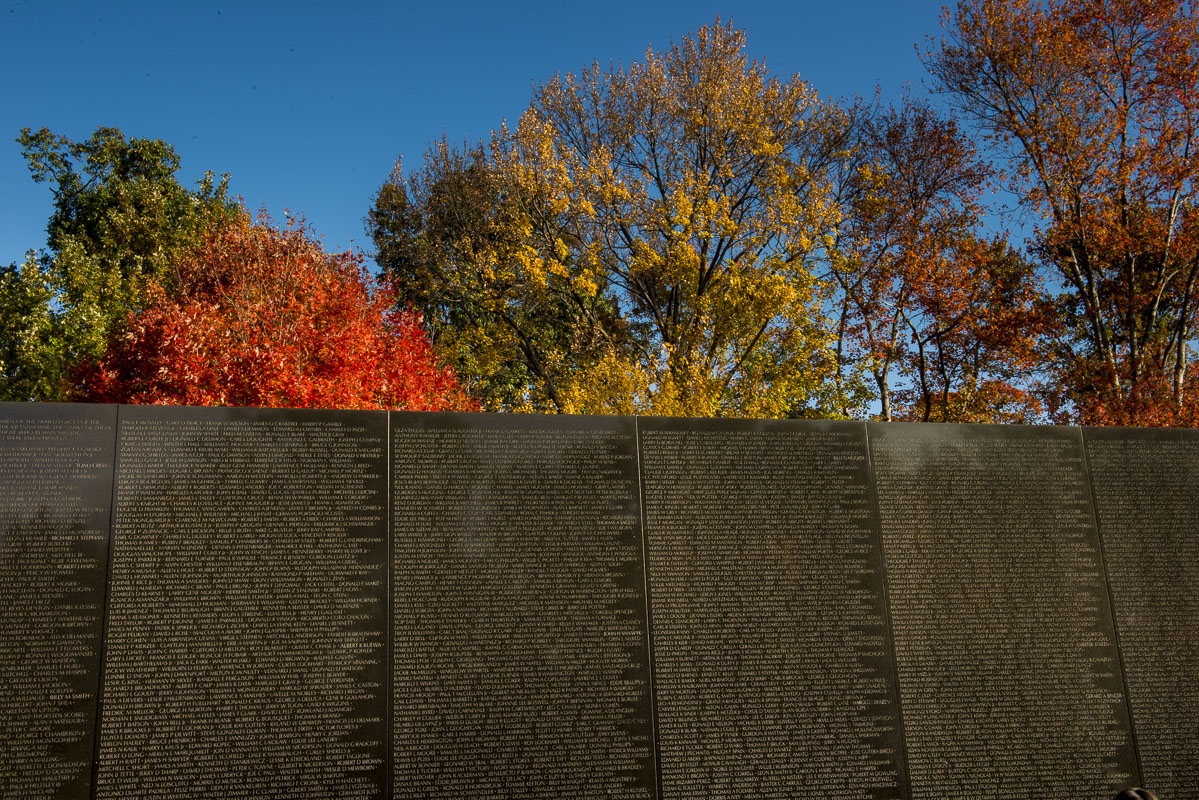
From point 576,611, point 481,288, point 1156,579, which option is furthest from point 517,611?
point 481,288

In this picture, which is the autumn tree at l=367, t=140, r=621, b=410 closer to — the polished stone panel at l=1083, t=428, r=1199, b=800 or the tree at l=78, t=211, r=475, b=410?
the tree at l=78, t=211, r=475, b=410

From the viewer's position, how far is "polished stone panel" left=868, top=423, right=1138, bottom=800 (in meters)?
6.75

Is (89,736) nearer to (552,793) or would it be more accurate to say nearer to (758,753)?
(552,793)

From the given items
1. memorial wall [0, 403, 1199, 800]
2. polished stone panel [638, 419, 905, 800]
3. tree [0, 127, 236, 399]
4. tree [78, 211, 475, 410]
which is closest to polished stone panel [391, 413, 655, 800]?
memorial wall [0, 403, 1199, 800]

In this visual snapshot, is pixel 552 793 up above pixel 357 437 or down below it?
below

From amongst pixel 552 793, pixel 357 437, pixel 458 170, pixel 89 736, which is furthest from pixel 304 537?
pixel 458 170

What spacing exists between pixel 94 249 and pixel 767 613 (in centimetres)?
2956

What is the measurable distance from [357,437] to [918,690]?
4989mm

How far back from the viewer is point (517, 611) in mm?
6285

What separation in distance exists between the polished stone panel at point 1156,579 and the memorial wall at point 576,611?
3cm

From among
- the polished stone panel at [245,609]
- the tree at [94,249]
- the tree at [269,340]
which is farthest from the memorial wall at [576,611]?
the tree at [94,249]

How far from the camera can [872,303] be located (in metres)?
24.8

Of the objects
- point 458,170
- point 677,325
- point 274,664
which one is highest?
point 458,170

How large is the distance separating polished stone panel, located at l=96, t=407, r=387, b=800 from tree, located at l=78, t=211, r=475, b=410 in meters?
9.01
